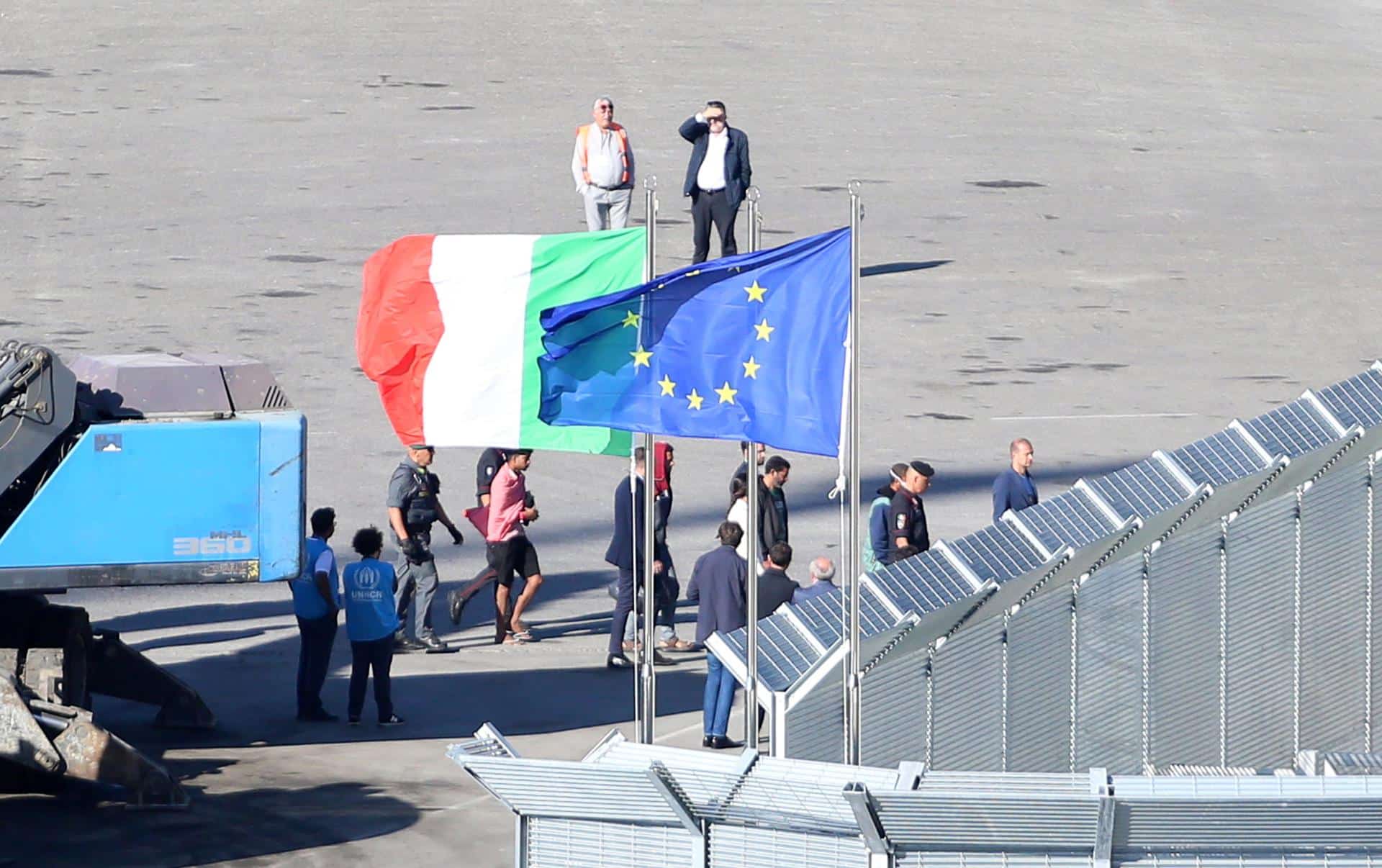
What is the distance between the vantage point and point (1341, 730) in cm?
1218

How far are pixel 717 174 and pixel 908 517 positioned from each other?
910 centimetres

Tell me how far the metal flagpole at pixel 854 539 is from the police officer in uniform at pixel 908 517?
212 inches

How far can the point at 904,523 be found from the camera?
15648 mm

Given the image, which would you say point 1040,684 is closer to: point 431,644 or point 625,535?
point 625,535

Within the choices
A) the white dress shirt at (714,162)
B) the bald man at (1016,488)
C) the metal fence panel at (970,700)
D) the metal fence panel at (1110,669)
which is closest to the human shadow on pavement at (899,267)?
the white dress shirt at (714,162)

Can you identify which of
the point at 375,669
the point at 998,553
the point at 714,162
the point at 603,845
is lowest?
the point at 375,669

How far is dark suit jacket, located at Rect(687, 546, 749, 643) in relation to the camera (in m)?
14.5

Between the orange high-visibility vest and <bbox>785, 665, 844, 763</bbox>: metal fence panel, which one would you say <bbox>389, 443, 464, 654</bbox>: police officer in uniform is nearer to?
<bbox>785, 665, 844, 763</bbox>: metal fence panel

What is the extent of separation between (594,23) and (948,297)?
15901 millimetres

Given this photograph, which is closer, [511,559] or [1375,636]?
[1375,636]

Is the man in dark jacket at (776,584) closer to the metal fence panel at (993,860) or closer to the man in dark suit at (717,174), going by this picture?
the metal fence panel at (993,860)

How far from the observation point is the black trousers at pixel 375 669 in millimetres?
14328

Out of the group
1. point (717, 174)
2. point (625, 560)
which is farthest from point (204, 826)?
point (717, 174)

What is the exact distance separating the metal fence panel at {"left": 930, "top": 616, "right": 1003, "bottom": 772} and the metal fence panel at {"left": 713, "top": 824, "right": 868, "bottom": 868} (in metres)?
3.10
